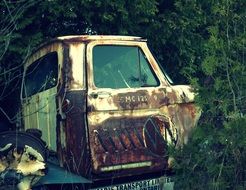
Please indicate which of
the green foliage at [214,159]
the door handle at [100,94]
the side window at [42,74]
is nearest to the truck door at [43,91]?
the side window at [42,74]

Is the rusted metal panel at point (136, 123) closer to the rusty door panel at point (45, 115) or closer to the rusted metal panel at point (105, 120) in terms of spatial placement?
the rusted metal panel at point (105, 120)

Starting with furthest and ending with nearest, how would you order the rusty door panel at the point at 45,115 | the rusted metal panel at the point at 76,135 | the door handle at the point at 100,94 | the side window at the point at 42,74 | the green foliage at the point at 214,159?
the side window at the point at 42,74
the rusty door panel at the point at 45,115
the door handle at the point at 100,94
the rusted metal panel at the point at 76,135
the green foliage at the point at 214,159

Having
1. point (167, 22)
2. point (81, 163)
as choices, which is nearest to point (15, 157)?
point (81, 163)

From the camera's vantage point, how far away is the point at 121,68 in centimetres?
494

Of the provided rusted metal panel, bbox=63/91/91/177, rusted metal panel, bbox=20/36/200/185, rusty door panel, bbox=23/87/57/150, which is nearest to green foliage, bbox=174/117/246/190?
rusted metal panel, bbox=20/36/200/185

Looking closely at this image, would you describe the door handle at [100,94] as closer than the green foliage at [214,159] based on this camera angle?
No

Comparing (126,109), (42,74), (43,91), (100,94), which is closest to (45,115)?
(43,91)

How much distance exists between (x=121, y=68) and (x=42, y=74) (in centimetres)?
105

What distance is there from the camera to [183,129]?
4.99 meters

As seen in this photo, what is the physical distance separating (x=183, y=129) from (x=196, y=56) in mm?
3277

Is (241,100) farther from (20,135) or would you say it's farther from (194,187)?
(20,135)

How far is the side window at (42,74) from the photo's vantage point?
16.2 feet

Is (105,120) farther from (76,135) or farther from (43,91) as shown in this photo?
(43,91)

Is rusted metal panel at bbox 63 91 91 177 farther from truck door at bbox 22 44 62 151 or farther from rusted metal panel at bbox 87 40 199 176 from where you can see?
truck door at bbox 22 44 62 151
